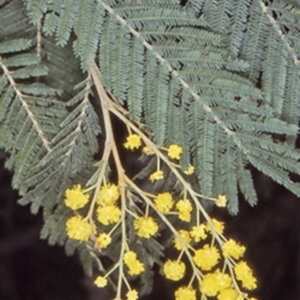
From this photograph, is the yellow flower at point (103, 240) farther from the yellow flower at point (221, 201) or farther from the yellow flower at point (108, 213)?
the yellow flower at point (221, 201)

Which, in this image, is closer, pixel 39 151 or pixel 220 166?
pixel 220 166

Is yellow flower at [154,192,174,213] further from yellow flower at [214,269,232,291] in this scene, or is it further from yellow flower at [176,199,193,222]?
yellow flower at [214,269,232,291]

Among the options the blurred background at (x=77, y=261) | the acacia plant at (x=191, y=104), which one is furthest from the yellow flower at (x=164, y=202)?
the blurred background at (x=77, y=261)

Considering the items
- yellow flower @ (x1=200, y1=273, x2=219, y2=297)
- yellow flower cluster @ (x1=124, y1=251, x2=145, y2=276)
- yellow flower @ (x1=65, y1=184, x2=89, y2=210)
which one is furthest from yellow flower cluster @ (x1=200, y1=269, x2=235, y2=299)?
yellow flower @ (x1=65, y1=184, x2=89, y2=210)

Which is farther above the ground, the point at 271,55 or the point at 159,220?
the point at 271,55

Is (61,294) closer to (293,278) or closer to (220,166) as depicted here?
(293,278)

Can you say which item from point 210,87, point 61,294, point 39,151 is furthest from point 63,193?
point 61,294

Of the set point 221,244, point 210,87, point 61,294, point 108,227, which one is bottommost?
point 61,294
